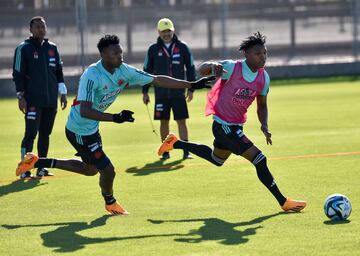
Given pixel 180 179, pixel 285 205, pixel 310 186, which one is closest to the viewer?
pixel 285 205

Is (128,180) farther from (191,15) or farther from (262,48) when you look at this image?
(191,15)

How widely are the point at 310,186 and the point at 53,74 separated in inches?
174

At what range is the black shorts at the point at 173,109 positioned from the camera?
16.5 m

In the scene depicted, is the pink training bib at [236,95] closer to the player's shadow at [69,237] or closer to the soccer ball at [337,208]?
the soccer ball at [337,208]

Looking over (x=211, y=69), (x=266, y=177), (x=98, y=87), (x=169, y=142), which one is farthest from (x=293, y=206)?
(x=169, y=142)

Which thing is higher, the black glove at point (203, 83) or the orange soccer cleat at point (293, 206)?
the black glove at point (203, 83)

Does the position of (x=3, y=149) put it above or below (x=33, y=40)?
below

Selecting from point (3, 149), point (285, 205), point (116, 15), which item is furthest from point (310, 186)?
point (116, 15)

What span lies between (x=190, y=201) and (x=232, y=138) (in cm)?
100

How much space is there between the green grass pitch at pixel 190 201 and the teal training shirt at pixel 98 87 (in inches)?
40.9

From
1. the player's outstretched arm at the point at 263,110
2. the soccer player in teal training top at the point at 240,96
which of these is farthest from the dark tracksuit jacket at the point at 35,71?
the player's outstretched arm at the point at 263,110

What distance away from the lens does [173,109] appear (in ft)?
54.5

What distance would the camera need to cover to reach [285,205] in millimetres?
10969

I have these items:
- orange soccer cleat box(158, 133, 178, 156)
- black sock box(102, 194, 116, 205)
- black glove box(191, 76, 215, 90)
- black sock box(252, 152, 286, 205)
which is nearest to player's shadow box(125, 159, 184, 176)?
orange soccer cleat box(158, 133, 178, 156)
